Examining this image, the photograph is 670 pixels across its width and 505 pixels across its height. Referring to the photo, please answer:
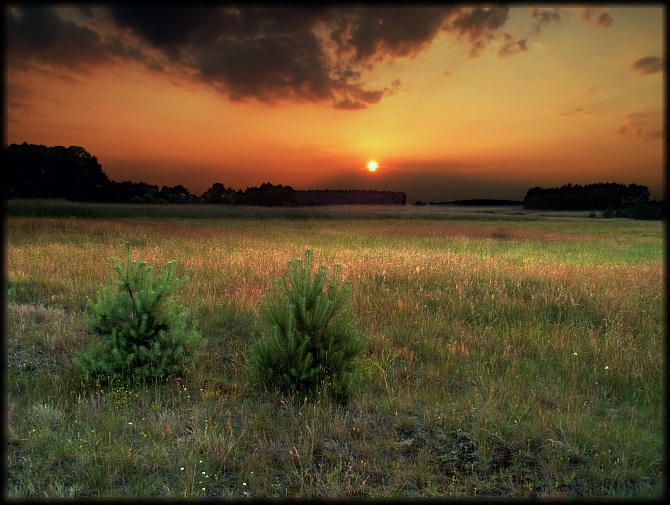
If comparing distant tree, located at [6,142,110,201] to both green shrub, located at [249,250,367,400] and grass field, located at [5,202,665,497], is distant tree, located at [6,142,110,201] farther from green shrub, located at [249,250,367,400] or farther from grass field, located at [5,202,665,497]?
green shrub, located at [249,250,367,400]

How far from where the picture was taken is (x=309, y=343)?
5.68 m

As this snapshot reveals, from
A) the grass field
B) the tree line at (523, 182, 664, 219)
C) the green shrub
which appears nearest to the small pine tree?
the grass field

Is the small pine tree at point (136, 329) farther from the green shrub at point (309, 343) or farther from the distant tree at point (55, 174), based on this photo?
the distant tree at point (55, 174)

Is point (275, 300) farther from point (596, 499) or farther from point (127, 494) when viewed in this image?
point (596, 499)

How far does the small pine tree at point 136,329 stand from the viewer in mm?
5828

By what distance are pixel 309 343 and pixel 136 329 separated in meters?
2.25

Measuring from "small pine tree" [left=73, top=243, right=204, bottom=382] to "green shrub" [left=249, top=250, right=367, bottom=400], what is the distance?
1.13 m

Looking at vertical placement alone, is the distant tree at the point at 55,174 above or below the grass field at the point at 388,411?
above

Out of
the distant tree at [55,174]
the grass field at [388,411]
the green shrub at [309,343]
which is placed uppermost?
the distant tree at [55,174]

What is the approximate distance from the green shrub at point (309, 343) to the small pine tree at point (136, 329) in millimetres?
1130

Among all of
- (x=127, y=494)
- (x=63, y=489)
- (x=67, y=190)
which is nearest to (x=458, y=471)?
(x=127, y=494)

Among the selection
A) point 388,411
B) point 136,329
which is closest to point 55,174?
point 136,329

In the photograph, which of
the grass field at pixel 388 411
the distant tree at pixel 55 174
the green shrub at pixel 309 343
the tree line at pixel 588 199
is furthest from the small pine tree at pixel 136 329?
the tree line at pixel 588 199

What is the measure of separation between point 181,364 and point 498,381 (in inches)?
162
